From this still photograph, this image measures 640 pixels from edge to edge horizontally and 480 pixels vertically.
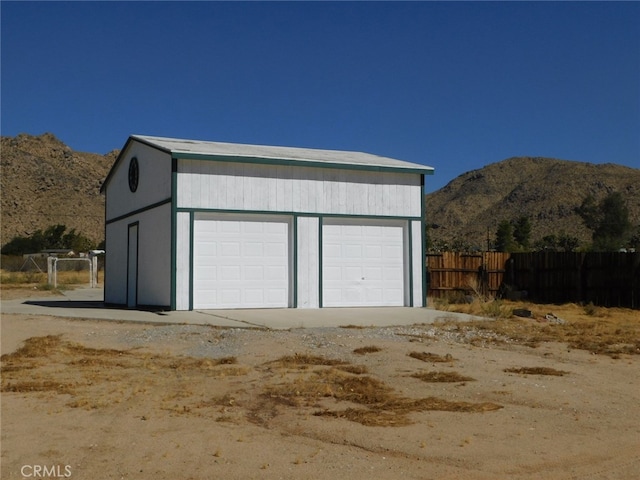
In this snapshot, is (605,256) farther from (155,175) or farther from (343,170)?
(155,175)

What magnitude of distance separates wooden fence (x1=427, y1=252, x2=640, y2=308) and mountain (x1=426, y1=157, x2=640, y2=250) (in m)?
44.7

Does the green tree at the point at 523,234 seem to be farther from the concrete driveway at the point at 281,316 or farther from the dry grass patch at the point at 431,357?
the dry grass patch at the point at 431,357

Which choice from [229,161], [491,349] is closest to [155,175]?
[229,161]

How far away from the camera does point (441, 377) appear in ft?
31.4

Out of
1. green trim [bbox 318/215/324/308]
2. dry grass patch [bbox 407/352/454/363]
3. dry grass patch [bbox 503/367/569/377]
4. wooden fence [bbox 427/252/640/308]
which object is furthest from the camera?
wooden fence [bbox 427/252/640/308]

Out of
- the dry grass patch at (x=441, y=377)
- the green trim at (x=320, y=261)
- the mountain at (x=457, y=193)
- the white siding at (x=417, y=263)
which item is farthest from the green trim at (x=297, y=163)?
the mountain at (x=457, y=193)

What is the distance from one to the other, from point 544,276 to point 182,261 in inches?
A: 547

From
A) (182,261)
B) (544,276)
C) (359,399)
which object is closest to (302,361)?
(359,399)

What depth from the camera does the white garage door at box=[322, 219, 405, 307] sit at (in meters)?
20.7

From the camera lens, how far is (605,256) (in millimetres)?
24719

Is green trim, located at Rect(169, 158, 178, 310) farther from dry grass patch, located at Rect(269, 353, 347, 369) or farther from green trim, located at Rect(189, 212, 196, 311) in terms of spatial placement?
dry grass patch, located at Rect(269, 353, 347, 369)

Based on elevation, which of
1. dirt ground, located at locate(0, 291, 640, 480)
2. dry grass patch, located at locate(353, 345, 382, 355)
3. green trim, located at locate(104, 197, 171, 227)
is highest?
green trim, located at locate(104, 197, 171, 227)

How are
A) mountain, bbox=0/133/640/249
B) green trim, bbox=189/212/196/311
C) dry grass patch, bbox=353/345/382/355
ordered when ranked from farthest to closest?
mountain, bbox=0/133/640/249 → green trim, bbox=189/212/196/311 → dry grass patch, bbox=353/345/382/355

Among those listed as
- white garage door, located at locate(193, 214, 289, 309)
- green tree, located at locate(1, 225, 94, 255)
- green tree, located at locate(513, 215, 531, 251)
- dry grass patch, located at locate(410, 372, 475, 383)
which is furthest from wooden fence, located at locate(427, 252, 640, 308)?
green tree, located at locate(1, 225, 94, 255)
